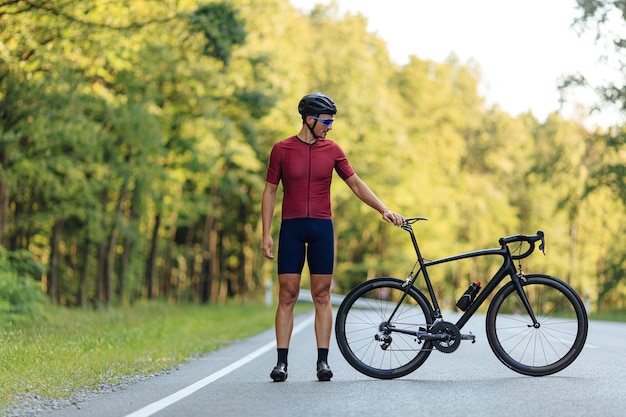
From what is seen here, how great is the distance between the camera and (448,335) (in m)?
8.03

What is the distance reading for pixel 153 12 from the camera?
2648 cm

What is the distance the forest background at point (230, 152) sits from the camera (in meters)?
20.8

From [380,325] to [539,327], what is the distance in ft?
4.22

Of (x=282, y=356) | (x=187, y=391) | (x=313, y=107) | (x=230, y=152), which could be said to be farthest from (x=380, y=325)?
(x=230, y=152)

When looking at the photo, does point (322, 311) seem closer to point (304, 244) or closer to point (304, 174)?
point (304, 244)

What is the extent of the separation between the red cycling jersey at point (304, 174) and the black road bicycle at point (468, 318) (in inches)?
28.1

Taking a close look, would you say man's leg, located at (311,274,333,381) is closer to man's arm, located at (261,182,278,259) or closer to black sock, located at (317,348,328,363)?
black sock, located at (317,348,328,363)

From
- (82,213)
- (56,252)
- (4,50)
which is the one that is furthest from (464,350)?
(56,252)

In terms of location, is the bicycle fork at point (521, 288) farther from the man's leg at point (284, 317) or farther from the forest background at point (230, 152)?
the forest background at point (230, 152)

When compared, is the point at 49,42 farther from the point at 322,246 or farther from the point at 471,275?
the point at 471,275

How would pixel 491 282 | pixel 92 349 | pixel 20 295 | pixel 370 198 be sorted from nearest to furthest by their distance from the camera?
pixel 491 282 → pixel 370 198 → pixel 92 349 → pixel 20 295

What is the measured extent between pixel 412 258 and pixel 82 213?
25.9 meters

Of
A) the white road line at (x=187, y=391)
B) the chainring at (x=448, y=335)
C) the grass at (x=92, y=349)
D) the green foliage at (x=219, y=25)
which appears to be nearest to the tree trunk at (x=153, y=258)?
the grass at (x=92, y=349)

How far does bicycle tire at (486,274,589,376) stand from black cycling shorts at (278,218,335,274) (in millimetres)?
1422
